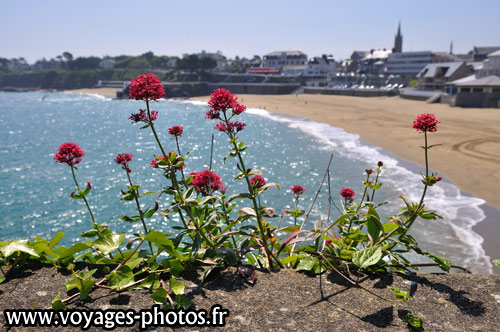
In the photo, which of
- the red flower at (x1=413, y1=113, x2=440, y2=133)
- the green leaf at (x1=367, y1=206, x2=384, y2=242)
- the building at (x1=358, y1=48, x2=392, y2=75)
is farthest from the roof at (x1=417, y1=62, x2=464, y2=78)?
the green leaf at (x1=367, y1=206, x2=384, y2=242)

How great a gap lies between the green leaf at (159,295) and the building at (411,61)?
126 metres

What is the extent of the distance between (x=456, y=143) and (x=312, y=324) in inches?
1340

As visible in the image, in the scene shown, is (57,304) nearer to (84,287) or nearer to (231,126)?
(84,287)

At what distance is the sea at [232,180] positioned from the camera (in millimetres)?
15578

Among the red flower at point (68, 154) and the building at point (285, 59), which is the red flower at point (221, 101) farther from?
the building at point (285, 59)

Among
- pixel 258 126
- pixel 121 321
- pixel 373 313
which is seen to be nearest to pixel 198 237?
pixel 121 321

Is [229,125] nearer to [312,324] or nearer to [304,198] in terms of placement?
[312,324]

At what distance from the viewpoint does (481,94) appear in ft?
179

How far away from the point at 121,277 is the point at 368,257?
6.53ft

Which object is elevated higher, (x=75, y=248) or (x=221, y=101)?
(x=221, y=101)

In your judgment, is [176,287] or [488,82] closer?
[176,287]

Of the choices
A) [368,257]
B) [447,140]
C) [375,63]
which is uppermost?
[375,63]

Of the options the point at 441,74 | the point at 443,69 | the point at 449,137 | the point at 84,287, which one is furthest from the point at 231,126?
the point at 443,69

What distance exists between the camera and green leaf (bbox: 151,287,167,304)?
2.61 m
